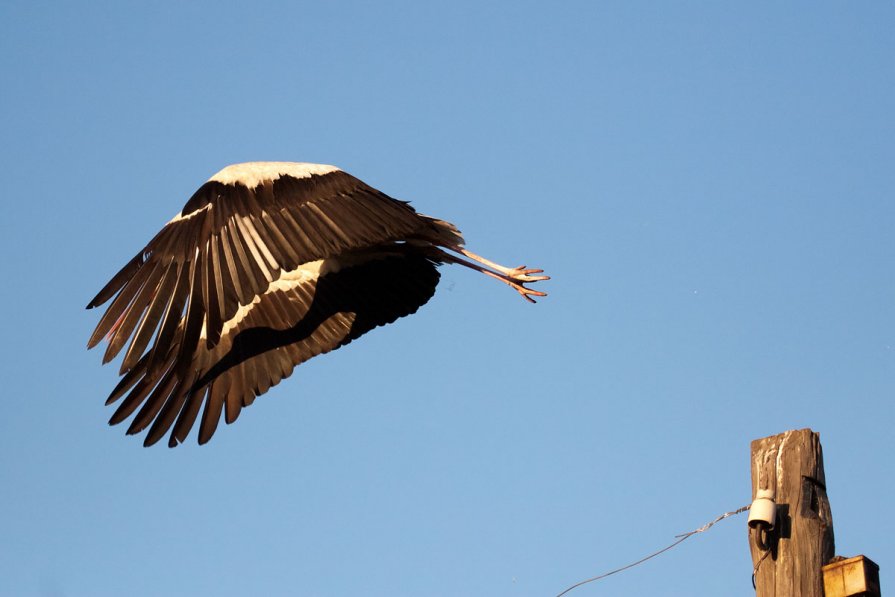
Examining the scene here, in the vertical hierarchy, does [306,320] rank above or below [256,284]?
above

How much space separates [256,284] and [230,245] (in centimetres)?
44

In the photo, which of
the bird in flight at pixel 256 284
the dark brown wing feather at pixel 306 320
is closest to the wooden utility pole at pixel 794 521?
the bird in flight at pixel 256 284

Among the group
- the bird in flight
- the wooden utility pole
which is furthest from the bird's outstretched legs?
the wooden utility pole

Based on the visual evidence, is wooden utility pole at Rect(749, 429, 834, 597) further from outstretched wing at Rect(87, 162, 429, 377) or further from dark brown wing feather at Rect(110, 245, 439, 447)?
dark brown wing feather at Rect(110, 245, 439, 447)

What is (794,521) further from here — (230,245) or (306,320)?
(306,320)

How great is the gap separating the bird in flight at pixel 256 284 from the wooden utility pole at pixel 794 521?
4067mm

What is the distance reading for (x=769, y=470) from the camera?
630 cm

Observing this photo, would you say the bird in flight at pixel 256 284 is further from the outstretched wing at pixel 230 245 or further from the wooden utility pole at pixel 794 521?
the wooden utility pole at pixel 794 521

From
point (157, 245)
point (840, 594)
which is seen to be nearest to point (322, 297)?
point (157, 245)

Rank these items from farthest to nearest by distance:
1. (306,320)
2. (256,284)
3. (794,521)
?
(306,320)
(256,284)
(794,521)

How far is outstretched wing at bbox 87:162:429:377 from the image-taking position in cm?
855

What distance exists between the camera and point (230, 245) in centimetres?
898

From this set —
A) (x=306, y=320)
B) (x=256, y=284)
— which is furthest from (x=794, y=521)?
(x=306, y=320)

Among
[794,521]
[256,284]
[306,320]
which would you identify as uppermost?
[306,320]
